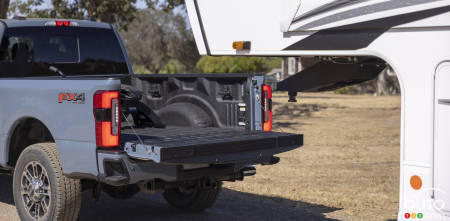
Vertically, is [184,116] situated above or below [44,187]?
above

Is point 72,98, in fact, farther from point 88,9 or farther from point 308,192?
point 88,9

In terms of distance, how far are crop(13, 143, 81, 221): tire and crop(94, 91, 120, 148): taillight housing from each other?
0.64 metres

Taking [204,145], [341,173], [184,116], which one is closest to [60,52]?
[184,116]

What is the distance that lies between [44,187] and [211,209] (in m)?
2.28

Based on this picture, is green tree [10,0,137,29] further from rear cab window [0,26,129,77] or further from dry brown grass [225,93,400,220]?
rear cab window [0,26,129,77]

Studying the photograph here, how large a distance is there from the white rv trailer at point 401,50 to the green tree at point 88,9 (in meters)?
15.5

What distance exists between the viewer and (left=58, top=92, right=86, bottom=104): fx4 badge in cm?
554

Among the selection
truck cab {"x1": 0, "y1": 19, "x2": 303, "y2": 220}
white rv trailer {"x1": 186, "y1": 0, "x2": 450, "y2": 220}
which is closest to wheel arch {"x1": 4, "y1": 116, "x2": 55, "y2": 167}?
truck cab {"x1": 0, "y1": 19, "x2": 303, "y2": 220}

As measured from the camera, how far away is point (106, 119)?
5383 millimetres

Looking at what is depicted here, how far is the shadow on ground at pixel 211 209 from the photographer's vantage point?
7199 millimetres

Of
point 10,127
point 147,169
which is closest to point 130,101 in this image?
point 10,127

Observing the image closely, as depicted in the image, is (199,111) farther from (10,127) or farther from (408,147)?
(408,147)

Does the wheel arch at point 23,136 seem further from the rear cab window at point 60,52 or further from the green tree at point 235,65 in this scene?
the green tree at point 235,65

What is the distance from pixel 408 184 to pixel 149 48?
203ft
